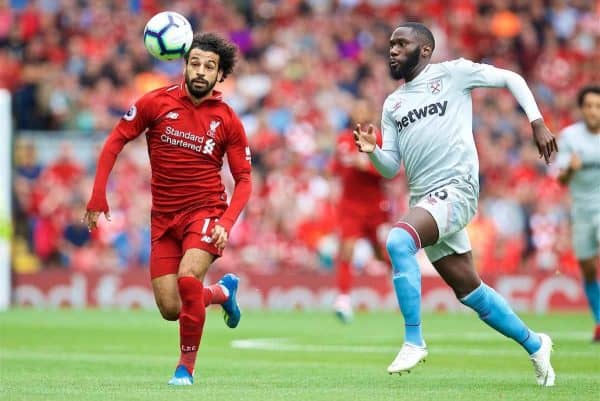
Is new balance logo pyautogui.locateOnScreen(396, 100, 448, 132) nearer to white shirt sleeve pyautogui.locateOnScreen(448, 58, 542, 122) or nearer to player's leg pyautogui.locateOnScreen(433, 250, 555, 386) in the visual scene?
white shirt sleeve pyautogui.locateOnScreen(448, 58, 542, 122)

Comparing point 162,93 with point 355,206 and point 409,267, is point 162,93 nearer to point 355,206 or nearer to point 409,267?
point 409,267

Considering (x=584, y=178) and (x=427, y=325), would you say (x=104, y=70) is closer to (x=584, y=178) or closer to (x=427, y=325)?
(x=427, y=325)

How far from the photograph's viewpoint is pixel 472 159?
31.6 feet

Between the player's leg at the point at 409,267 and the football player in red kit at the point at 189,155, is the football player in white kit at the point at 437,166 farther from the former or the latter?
the football player in red kit at the point at 189,155

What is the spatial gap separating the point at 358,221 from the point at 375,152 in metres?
9.18

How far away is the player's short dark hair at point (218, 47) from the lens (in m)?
9.91

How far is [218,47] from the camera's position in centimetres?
993

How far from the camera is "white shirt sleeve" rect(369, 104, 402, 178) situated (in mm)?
9797

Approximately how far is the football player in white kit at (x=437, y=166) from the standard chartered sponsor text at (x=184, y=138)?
119 cm

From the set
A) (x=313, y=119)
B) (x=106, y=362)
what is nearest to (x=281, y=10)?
(x=313, y=119)

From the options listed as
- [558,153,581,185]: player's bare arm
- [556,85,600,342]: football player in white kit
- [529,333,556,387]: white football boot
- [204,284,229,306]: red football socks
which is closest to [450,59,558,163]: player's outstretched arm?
[529,333,556,387]: white football boot

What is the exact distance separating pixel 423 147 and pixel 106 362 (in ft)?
12.6

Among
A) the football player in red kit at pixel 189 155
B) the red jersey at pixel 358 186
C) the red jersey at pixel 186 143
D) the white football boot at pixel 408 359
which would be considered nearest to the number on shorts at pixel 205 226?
the football player in red kit at pixel 189 155

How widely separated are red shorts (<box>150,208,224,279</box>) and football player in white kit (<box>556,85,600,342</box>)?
552 cm
